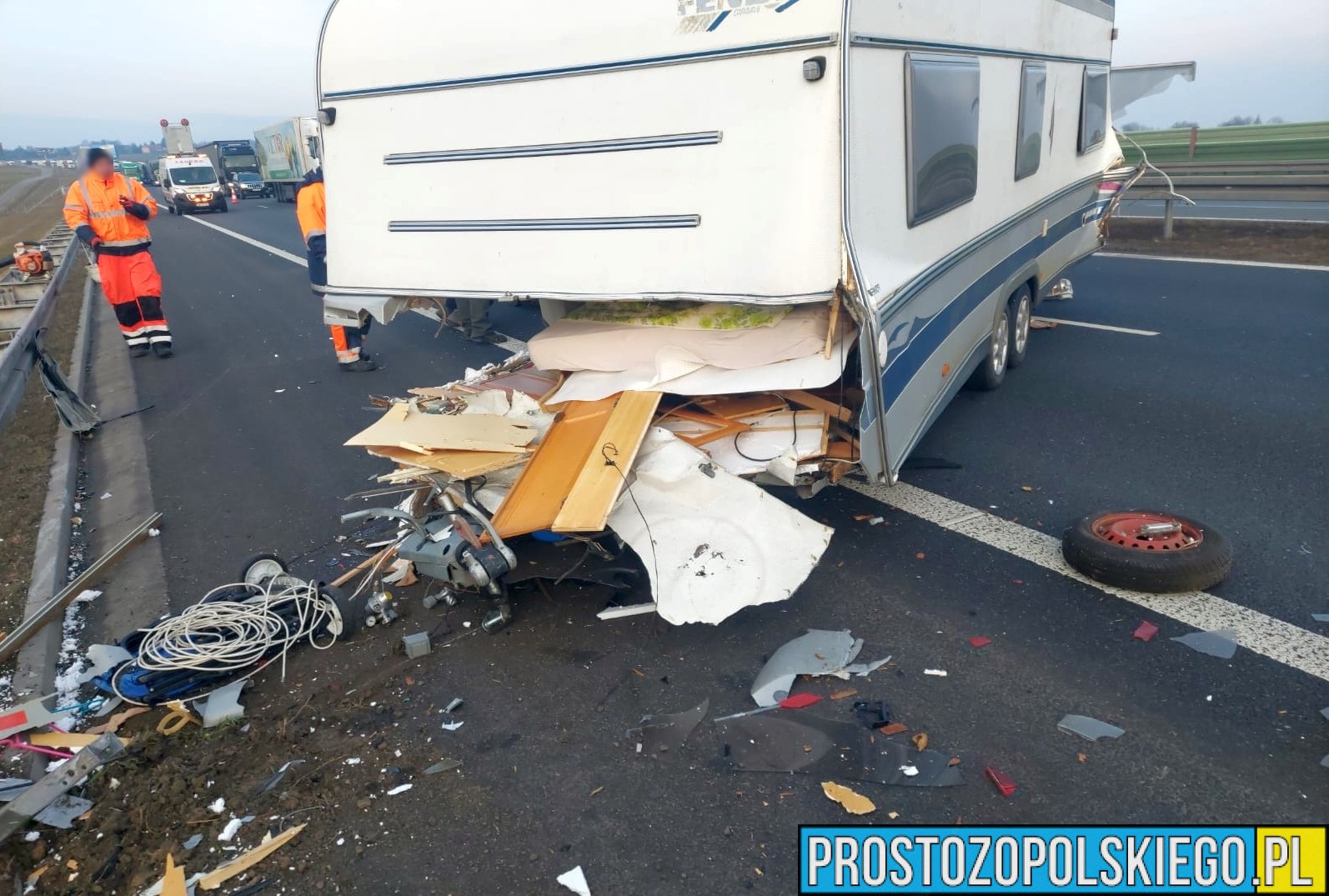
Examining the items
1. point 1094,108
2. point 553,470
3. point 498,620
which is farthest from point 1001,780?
point 1094,108

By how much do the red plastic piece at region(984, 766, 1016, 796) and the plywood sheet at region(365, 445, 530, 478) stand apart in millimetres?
2595

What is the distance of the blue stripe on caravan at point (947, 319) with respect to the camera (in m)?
4.41

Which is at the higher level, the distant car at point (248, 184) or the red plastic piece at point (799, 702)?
the distant car at point (248, 184)

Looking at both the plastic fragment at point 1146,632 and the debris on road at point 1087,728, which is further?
the plastic fragment at point 1146,632

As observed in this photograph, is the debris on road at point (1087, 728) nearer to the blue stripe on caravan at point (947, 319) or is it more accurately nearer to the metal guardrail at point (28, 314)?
the blue stripe on caravan at point (947, 319)

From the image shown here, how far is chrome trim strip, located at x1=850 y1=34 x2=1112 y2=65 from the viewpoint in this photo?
4027 millimetres

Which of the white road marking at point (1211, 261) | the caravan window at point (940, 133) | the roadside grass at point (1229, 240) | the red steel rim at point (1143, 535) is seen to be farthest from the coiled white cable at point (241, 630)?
the roadside grass at point (1229, 240)

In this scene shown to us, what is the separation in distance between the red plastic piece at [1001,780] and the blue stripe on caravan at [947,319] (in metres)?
1.77

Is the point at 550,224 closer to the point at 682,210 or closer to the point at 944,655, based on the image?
the point at 682,210

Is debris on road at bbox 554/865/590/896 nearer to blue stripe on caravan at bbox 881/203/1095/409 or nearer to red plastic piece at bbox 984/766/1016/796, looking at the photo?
red plastic piece at bbox 984/766/1016/796

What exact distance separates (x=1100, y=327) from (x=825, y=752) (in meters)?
7.28

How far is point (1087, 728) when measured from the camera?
10.8ft

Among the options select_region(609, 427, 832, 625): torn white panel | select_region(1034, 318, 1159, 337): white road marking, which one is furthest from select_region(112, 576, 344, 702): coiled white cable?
select_region(1034, 318, 1159, 337): white road marking

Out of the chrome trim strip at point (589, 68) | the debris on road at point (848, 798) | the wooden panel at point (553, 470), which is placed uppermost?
the chrome trim strip at point (589, 68)
